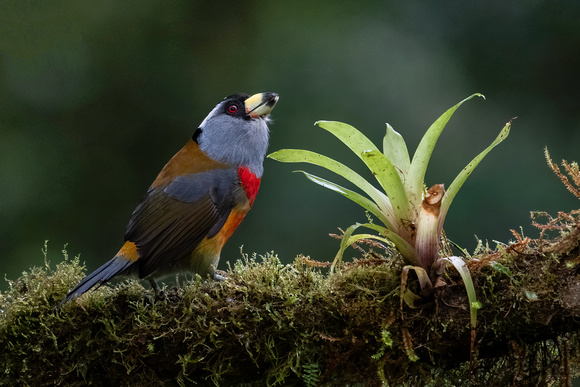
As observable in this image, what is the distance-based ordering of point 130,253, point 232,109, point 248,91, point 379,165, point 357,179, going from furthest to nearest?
point 248,91 → point 232,109 → point 130,253 → point 357,179 → point 379,165

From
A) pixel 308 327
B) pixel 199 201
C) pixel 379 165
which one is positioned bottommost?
pixel 308 327

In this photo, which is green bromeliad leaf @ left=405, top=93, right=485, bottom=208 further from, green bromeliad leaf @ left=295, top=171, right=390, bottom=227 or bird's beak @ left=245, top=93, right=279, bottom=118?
bird's beak @ left=245, top=93, right=279, bottom=118

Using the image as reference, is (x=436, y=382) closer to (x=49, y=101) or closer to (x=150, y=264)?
(x=150, y=264)

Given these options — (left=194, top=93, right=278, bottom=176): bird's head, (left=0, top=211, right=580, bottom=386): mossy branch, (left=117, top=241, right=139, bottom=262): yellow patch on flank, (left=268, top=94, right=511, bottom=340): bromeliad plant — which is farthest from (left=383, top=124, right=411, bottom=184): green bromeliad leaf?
(left=117, top=241, right=139, bottom=262): yellow patch on flank

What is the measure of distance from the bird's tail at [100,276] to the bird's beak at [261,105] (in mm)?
896

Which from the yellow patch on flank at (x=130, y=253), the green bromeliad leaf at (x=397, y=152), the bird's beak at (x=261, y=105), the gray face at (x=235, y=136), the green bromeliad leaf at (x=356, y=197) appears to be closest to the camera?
the green bromeliad leaf at (x=356, y=197)

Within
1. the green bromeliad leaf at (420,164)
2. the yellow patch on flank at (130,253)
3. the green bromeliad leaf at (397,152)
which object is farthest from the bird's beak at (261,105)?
the green bromeliad leaf at (420,164)

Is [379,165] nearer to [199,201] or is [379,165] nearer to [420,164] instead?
[420,164]

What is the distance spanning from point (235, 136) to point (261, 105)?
0.20m

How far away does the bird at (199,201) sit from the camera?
2.24 m

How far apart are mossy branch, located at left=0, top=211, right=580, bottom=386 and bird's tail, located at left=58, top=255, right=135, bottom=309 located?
0.04 metres

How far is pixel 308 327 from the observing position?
1.74 meters

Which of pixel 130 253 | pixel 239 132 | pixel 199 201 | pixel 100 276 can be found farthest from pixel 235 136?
pixel 100 276

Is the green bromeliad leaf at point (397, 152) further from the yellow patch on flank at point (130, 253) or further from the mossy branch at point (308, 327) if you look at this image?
the yellow patch on flank at point (130, 253)
